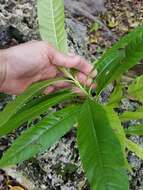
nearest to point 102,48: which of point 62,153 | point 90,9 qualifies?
point 90,9

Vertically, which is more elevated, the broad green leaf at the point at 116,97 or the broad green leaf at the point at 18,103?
the broad green leaf at the point at 18,103

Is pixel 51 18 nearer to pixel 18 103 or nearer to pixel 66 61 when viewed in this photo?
pixel 66 61

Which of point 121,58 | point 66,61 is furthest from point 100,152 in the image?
point 66,61

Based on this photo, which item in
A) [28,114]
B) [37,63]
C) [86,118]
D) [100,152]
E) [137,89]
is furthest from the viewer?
→ [37,63]

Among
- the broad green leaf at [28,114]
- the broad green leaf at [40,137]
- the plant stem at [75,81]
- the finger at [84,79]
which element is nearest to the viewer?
the broad green leaf at [40,137]

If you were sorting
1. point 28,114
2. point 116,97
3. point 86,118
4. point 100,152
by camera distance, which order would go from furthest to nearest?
point 116,97 < point 28,114 < point 86,118 < point 100,152

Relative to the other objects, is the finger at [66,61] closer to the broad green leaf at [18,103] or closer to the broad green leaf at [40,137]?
the broad green leaf at [18,103]

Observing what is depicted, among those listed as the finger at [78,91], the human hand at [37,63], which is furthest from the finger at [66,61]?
the finger at [78,91]
